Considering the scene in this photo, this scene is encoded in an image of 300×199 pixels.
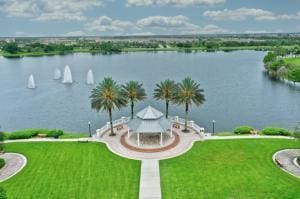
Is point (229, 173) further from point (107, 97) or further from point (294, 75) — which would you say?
point (294, 75)

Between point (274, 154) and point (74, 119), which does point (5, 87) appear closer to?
point (74, 119)

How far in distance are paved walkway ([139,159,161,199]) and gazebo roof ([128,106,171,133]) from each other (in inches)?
209

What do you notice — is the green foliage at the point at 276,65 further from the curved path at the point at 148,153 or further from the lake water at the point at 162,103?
the curved path at the point at 148,153

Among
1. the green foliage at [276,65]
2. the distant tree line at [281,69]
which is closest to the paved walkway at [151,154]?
the distant tree line at [281,69]

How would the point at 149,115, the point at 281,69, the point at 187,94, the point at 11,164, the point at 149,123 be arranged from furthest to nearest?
the point at 281,69, the point at 187,94, the point at 149,115, the point at 149,123, the point at 11,164

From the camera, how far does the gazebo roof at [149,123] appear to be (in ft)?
129

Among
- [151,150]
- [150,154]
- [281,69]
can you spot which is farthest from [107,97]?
[281,69]

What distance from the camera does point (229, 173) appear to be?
104 feet

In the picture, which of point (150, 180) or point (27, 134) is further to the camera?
point (27, 134)

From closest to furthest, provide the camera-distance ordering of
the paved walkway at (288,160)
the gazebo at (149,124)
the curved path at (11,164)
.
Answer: the paved walkway at (288,160) → the curved path at (11,164) → the gazebo at (149,124)

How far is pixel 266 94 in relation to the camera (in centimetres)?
8556

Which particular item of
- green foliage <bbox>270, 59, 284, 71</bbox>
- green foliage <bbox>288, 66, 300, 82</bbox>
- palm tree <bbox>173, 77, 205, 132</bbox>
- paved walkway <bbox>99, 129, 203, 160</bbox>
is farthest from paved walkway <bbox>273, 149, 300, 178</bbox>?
green foliage <bbox>270, 59, 284, 71</bbox>

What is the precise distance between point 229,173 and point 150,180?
8.56m

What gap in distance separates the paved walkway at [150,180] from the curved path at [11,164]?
14.3m
